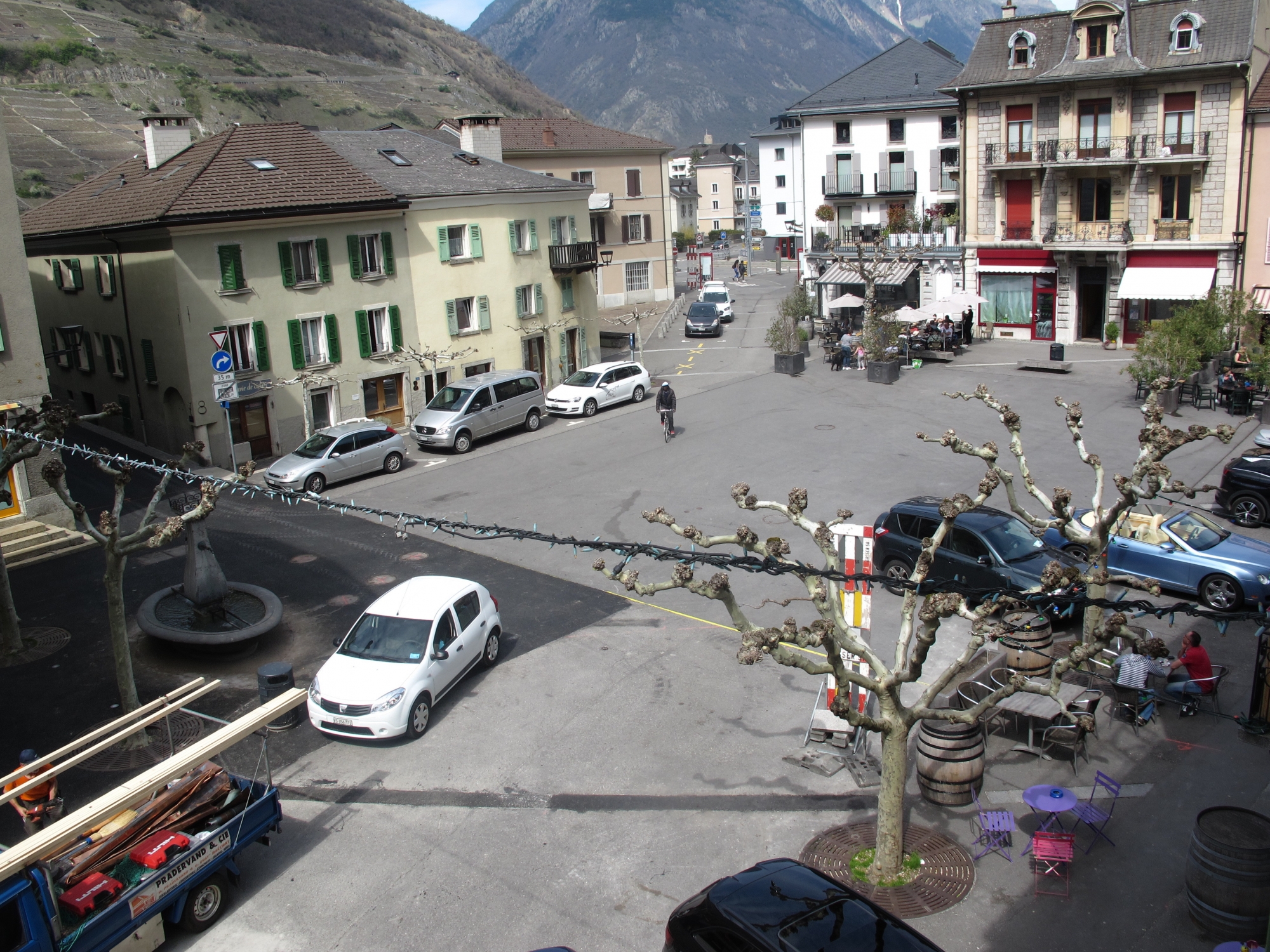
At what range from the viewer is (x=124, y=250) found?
29266 millimetres

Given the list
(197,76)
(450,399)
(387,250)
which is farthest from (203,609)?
(197,76)

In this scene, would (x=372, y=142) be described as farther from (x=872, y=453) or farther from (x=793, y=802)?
(x=793, y=802)

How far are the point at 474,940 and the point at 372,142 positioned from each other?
32170 millimetres

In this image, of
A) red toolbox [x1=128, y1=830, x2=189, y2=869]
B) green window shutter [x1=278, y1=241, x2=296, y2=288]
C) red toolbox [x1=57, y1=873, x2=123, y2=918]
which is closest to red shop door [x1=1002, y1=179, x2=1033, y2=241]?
green window shutter [x1=278, y1=241, x2=296, y2=288]

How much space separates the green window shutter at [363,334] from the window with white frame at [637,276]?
28547 millimetres

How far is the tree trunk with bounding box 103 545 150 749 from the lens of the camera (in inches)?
537

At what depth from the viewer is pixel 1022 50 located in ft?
129

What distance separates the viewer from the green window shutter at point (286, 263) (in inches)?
1161

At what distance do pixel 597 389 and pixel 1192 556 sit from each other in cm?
2047

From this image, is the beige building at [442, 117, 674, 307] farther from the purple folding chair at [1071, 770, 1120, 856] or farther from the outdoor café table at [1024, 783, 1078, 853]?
the outdoor café table at [1024, 783, 1078, 853]

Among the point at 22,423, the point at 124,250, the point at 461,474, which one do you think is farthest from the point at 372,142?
the point at 22,423

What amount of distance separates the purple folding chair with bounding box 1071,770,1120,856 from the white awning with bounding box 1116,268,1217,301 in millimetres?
29778

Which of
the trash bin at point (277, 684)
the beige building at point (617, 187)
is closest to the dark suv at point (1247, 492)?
the trash bin at point (277, 684)

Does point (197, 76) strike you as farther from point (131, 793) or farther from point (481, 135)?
point (131, 793)
